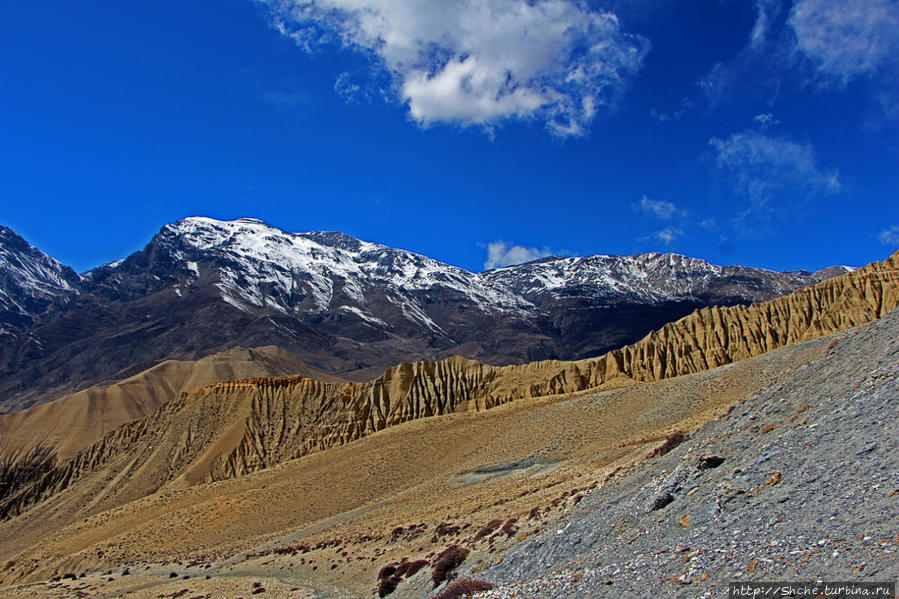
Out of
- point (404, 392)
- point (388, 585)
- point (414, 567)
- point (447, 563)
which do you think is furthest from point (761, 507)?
point (404, 392)

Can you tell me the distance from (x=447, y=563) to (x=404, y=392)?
6081 centimetres

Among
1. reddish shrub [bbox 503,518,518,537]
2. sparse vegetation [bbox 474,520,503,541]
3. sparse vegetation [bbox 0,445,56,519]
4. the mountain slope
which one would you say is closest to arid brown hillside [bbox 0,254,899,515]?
the mountain slope

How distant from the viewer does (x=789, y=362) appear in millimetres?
52250

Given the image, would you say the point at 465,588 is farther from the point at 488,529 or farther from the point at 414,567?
the point at 488,529

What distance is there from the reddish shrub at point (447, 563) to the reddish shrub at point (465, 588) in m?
3.71

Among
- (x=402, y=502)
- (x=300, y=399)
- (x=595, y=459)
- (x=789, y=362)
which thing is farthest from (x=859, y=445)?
(x=300, y=399)

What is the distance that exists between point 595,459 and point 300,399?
58421 millimetres

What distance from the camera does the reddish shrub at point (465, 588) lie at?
17.4m

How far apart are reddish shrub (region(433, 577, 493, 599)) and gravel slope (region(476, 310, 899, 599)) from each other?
0.49m

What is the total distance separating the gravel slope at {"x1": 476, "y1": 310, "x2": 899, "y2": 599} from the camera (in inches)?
430

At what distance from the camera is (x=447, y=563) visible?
22.3m

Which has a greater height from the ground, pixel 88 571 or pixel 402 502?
pixel 402 502

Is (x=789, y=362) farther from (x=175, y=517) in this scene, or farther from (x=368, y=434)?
(x=175, y=517)

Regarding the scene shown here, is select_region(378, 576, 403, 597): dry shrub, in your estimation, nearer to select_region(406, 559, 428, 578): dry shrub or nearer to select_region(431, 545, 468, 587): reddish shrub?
select_region(406, 559, 428, 578): dry shrub
